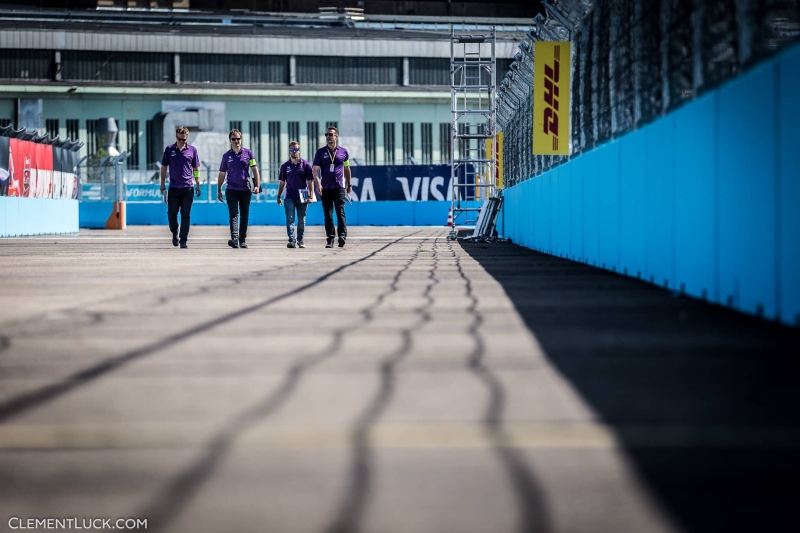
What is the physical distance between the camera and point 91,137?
63.3 m

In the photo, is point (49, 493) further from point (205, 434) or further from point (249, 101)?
point (249, 101)

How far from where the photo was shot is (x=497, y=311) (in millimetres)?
8758

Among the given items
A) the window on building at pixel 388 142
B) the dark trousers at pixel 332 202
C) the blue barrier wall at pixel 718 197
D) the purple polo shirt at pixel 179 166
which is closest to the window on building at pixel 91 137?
the window on building at pixel 388 142

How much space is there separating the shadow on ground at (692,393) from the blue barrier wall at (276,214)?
42.5 meters

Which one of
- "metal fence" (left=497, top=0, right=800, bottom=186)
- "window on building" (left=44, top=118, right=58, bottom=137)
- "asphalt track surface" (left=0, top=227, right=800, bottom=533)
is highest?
"window on building" (left=44, top=118, right=58, bottom=137)

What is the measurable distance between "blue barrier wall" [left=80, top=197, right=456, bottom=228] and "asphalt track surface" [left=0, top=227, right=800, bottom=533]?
4264 centimetres

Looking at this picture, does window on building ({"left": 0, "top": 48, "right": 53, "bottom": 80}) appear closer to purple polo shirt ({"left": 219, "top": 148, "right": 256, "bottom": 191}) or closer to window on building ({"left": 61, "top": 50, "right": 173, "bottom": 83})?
window on building ({"left": 61, "top": 50, "right": 173, "bottom": 83})

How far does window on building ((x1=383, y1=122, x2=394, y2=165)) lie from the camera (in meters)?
65.7

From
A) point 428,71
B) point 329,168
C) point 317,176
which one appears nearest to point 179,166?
point 317,176

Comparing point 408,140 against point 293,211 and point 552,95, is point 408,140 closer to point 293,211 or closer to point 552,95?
point 293,211

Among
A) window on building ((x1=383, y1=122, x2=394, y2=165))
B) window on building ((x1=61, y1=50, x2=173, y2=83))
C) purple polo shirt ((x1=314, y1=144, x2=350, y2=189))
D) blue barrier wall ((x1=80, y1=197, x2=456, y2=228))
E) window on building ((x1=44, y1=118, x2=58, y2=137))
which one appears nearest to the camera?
purple polo shirt ((x1=314, y1=144, x2=350, y2=189))

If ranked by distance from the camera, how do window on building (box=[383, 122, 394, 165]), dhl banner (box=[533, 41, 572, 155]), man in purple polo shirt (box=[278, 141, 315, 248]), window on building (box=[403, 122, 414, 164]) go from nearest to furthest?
dhl banner (box=[533, 41, 572, 155]), man in purple polo shirt (box=[278, 141, 315, 248]), window on building (box=[383, 122, 394, 165]), window on building (box=[403, 122, 414, 164])

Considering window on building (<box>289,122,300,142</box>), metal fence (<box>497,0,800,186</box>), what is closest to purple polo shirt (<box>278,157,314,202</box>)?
metal fence (<box>497,0,800,186</box>)
